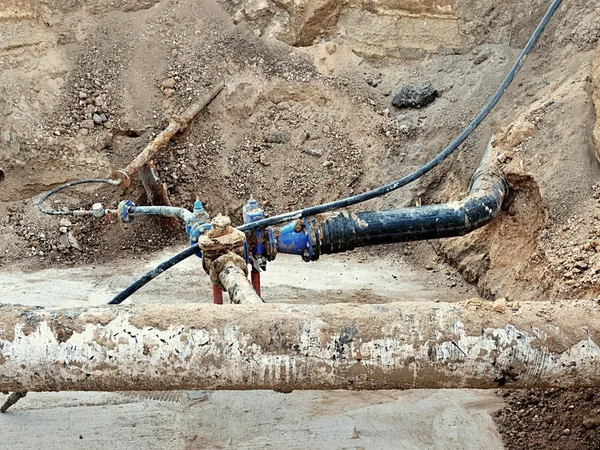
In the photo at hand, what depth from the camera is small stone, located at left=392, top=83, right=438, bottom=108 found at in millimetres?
6141

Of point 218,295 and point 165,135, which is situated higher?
point 165,135

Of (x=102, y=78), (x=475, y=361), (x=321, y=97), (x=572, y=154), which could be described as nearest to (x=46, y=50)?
(x=102, y=78)

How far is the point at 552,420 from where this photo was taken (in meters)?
3.05

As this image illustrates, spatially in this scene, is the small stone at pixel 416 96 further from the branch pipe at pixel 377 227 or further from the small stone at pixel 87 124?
the small stone at pixel 87 124

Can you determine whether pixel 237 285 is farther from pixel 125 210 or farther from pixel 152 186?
pixel 152 186

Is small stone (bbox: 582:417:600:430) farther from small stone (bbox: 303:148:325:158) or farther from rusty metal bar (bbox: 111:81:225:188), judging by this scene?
rusty metal bar (bbox: 111:81:225:188)

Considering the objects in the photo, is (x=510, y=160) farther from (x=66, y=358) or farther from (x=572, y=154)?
(x=66, y=358)

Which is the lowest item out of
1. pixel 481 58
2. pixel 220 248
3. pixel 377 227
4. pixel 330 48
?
pixel 220 248

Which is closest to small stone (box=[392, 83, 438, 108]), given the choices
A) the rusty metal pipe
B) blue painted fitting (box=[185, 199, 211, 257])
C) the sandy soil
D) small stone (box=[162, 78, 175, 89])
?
the sandy soil

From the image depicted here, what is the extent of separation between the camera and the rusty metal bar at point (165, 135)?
17.7ft

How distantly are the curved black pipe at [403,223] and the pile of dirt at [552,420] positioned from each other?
109cm

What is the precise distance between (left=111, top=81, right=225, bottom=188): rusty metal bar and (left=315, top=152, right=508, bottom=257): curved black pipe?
2.28m

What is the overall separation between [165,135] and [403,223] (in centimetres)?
283

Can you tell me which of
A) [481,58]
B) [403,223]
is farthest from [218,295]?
[481,58]
